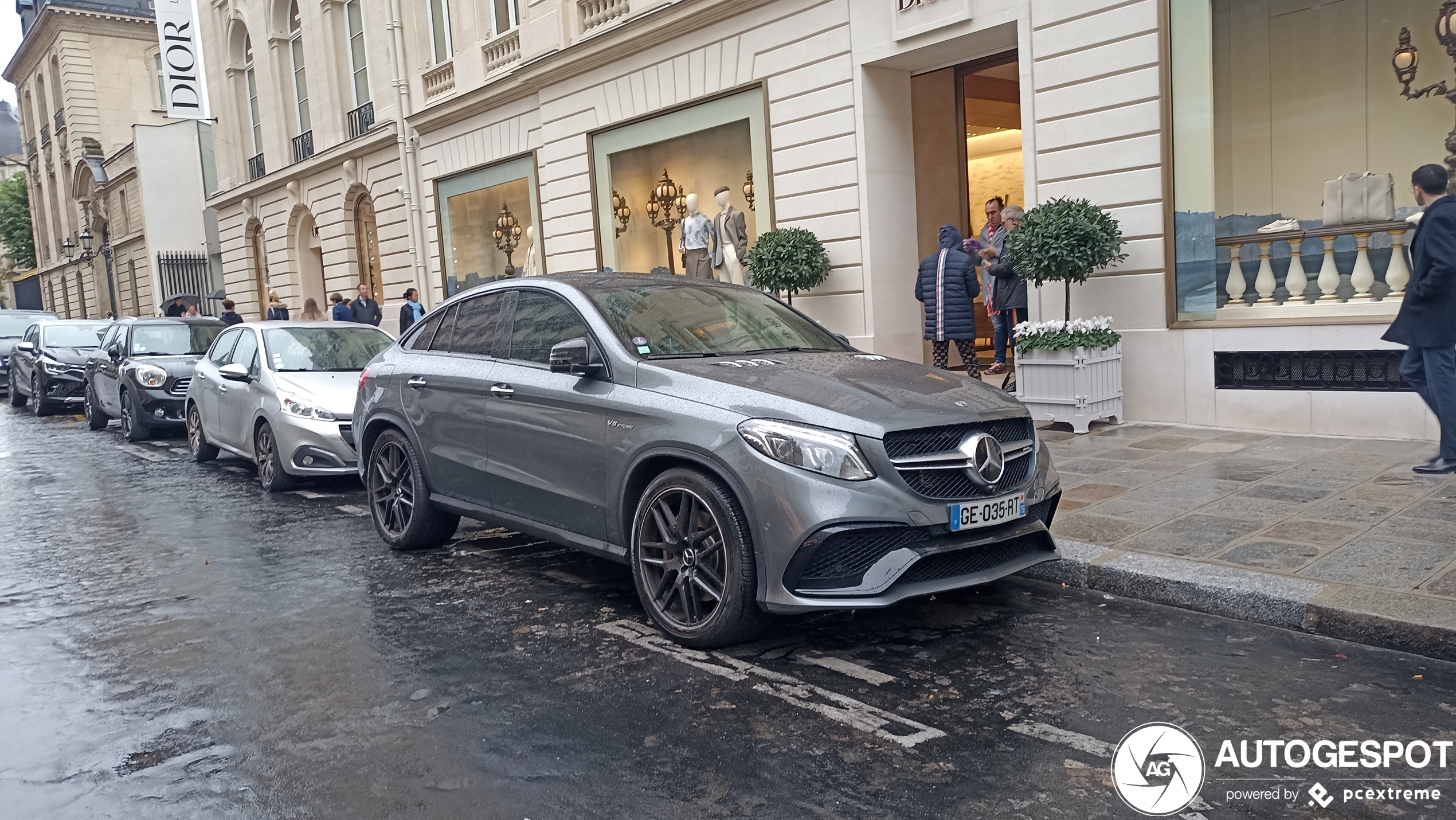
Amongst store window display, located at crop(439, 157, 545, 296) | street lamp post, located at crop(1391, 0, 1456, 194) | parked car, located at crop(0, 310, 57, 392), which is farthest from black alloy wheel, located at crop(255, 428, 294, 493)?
parked car, located at crop(0, 310, 57, 392)

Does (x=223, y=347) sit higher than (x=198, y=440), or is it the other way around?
(x=223, y=347)

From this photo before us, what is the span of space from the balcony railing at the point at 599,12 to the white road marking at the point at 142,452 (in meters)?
8.40

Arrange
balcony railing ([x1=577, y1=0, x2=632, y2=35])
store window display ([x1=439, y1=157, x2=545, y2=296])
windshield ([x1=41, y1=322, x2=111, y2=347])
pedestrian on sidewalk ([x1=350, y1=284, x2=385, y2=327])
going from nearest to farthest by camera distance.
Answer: balcony railing ([x1=577, y1=0, x2=632, y2=35]) → store window display ([x1=439, y1=157, x2=545, y2=296]) → windshield ([x1=41, y1=322, x2=111, y2=347]) → pedestrian on sidewalk ([x1=350, y1=284, x2=385, y2=327])

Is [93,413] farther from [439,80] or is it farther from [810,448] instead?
[810,448]

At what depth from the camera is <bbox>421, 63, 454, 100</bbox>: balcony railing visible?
66.2 feet

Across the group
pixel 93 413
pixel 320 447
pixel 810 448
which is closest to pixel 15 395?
pixel 93 413

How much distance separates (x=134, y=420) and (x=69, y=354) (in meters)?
6.69

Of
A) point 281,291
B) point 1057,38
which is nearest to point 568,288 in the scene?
point 1057,38

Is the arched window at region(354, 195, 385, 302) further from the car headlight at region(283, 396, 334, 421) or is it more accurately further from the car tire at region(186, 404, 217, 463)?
the car headlight at region(283, 396, 334, 421)

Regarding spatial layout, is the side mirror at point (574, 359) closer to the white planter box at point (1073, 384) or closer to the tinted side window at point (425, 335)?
the tinted side window at point (425, 335)

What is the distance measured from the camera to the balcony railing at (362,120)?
2352cm

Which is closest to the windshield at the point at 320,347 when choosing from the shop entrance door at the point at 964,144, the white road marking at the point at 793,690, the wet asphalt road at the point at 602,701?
the wet asphalt road at the point at 602,701

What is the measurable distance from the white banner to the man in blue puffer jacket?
24.6m

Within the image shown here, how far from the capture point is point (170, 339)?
15.0 meters
